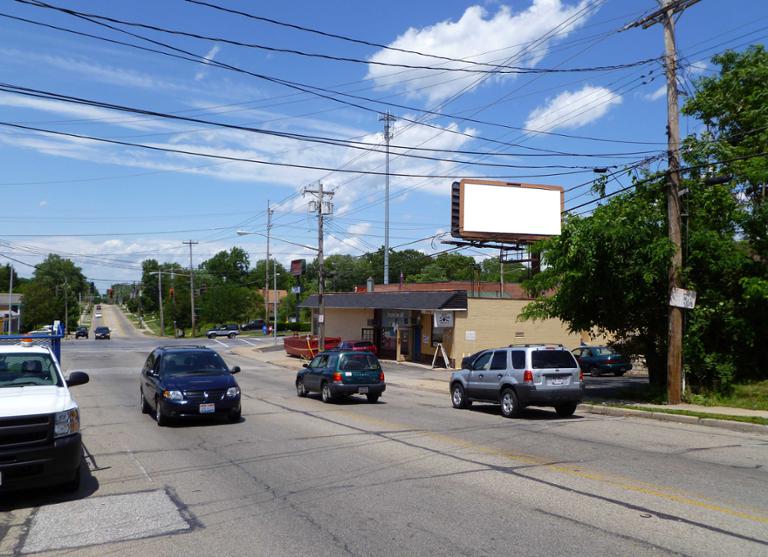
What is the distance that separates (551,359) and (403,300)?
958 inches

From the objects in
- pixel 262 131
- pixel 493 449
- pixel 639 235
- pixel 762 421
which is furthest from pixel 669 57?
pixel 493 449

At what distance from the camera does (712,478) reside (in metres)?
8.98

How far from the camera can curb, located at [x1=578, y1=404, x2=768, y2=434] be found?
46.0ft

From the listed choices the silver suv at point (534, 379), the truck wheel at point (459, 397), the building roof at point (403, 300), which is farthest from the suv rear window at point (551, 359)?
the building roof at point (403, 300)

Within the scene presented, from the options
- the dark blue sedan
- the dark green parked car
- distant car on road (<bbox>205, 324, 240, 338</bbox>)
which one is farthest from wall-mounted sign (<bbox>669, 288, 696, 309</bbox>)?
distant car on road (<bbox>205, 324, 240, 338</bbox>)

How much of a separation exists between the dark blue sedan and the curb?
935cm

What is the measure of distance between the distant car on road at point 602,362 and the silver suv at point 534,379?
15.5 m

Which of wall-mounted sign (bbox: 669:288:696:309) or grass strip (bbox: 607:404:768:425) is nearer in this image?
grass strip (bbox: 607:404:768:425)

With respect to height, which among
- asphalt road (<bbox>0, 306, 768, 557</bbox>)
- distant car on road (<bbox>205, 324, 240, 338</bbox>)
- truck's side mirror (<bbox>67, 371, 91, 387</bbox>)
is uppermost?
truck's side mirror (<bbox>67, 371, 91, 387</bbox>)

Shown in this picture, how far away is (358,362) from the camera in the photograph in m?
20.1

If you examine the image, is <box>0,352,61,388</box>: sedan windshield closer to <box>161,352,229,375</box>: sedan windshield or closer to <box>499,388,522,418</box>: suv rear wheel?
<box>161,352,229,375</box>: sedan windshield

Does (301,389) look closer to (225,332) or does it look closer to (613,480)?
(613,480)

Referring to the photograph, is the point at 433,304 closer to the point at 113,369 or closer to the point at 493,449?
the point at 113,369

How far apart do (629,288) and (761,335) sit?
3.99m
